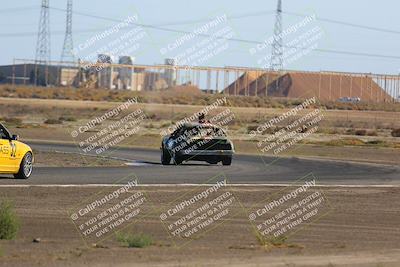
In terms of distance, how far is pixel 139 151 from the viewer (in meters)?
42.8

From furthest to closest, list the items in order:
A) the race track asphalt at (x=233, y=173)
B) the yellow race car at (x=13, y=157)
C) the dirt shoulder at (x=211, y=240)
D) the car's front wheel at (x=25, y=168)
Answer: the race track asphalt at (x=233, y=173) < the car's front wheel at (x=25, y=168) < the yellow race car at (x=13, y=157) < the dirt shoulder at (x=211, y=240)

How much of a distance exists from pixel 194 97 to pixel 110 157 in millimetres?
79892

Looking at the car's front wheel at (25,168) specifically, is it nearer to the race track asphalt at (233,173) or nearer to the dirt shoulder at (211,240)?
→ the race track asphalt at (233,173)

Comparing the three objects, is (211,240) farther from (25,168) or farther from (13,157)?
(25,168)

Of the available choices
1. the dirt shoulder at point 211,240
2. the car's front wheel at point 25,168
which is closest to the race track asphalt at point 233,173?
the car's front wheel at point 25,168

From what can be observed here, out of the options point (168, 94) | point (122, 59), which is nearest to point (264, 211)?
point (168, 94)

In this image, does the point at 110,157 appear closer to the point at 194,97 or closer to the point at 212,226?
the point at 212,226

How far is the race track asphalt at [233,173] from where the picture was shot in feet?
83.3

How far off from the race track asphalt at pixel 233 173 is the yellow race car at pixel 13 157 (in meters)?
0.27

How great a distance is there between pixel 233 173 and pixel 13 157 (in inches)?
320

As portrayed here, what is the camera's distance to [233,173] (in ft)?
97.0

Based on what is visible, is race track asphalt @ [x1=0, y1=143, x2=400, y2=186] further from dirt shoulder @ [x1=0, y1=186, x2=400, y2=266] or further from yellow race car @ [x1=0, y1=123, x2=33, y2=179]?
dirt shoulder @ [x1=0, y1=186, x2=400, y2=266]

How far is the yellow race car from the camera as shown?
23.0 m

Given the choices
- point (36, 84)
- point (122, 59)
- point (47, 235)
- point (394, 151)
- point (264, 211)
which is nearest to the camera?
point (47, 235)
